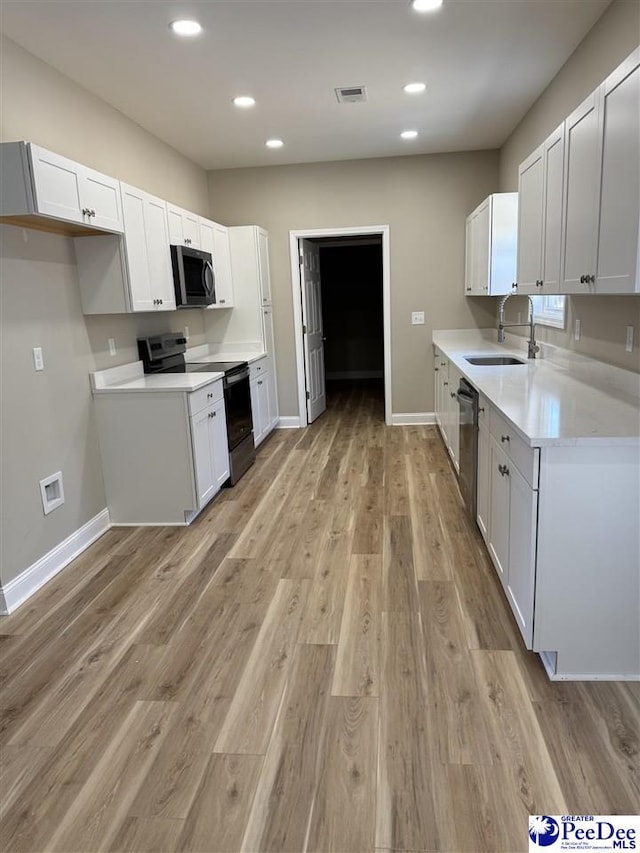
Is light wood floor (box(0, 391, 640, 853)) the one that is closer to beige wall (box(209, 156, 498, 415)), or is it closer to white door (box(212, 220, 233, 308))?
white door (box(212, 220, 233, 308))

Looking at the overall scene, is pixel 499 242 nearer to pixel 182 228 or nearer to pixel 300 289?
pixel 300 289

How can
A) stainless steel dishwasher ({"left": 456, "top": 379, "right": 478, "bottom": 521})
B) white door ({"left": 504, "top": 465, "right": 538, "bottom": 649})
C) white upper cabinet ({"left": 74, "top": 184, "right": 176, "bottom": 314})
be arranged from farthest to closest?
white upper cabinet ({"left": 74, "top": 184, "right": 176, "bottom": 314}), stainless steel dishwasher ({"left": 456, "top": 379, "right": 478, "bottom": 521}), white door ({"left": 504, "top": 465, "right": 538, "bottom": 649})

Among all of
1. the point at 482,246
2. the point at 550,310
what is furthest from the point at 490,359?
the point at 482,246

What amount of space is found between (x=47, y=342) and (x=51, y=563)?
1.23 meters

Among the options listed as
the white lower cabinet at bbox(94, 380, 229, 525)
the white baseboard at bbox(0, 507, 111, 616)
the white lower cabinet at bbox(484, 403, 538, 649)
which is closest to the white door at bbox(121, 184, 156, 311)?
the white lower cabinet at bbox(94, 380, 229, 525)

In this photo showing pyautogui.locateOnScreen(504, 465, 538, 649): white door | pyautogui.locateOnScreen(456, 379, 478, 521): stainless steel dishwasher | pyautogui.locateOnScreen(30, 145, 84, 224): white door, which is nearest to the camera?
pyautogui.locateOnScreen(504, 465, 538, 649): white door

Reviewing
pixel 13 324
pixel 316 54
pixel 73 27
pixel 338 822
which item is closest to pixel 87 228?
pixel 13 324

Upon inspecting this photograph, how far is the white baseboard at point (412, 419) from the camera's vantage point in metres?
6.25

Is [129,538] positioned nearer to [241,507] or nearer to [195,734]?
[241,507]

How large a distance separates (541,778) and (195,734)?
1109 mm

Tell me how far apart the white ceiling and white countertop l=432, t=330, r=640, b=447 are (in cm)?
187

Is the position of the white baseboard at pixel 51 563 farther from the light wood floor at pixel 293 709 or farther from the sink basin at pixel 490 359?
the sink basin at pixel 490 359

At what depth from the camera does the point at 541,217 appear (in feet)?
9.82

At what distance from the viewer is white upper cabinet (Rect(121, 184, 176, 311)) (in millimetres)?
3490
